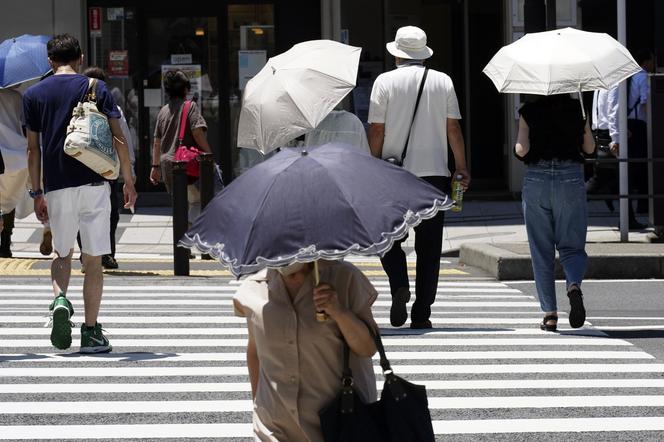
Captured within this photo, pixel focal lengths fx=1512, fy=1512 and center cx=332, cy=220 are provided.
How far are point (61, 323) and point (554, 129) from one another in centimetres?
334

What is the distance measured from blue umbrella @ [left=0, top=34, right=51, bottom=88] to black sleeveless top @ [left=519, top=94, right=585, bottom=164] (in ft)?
12.1

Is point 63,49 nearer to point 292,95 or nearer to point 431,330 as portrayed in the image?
point 292,95

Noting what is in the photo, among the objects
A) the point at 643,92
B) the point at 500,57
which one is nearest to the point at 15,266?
the point at 500,57

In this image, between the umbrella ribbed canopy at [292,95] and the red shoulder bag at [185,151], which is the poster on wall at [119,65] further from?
the umbrella ribbed canopy at [292,95]

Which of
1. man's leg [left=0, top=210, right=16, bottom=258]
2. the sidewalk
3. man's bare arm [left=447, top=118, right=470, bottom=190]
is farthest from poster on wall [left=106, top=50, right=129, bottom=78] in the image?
man's bare arm [left=447, top=118, right=470, bottom=190]

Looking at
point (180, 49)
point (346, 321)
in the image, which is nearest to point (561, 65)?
point (346, 321)

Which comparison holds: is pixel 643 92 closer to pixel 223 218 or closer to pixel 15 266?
pixel 15 266

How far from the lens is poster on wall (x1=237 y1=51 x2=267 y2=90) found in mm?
21203

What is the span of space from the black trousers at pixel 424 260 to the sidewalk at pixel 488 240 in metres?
3.58

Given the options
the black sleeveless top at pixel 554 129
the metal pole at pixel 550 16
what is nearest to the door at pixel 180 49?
the metal pole at pixel 550 16

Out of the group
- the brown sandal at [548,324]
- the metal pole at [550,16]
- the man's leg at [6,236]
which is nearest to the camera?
the brown sandal at [548,324]

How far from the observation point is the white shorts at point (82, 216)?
8773 mm

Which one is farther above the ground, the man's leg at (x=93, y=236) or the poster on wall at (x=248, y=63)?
the poster on wall at (x=248, y=63)

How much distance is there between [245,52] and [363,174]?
17.0m
